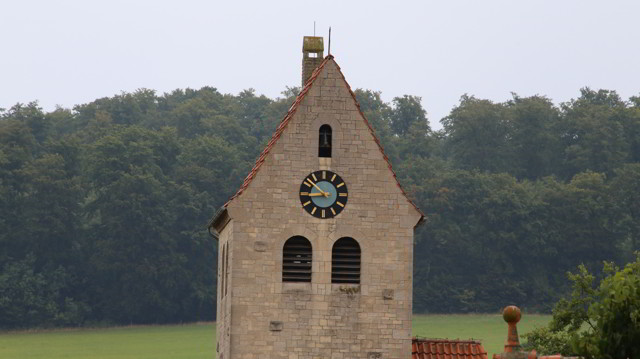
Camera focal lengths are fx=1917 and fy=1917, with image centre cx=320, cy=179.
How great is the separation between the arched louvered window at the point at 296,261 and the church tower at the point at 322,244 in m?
0.03

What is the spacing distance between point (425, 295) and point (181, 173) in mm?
23547

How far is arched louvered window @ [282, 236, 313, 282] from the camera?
52406 millimetres

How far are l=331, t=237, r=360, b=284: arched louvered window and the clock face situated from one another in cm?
86

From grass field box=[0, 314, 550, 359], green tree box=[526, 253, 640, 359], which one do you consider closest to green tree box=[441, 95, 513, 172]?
grass field box=[0, 314, 550, 359]

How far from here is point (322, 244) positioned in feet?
172

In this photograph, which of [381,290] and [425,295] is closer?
[381,290]

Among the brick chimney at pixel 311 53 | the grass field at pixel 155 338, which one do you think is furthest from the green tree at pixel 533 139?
the brick chimney at pixel 311 53

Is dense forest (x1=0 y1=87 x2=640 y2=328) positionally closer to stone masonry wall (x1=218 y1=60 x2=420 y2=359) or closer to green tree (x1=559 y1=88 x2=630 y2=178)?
green tree (x1=559 y1=88 x2=630 y2=178)

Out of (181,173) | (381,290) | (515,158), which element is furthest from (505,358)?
(515,158)

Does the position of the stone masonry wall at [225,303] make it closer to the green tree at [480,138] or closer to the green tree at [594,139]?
the green tree at [594,139]

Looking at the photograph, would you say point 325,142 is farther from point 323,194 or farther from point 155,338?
point 155,338

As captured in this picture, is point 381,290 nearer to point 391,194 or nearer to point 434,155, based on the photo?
point 391,194

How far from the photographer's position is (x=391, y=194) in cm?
5278

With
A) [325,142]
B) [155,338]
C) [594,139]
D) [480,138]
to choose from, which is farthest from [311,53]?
[480,138]
